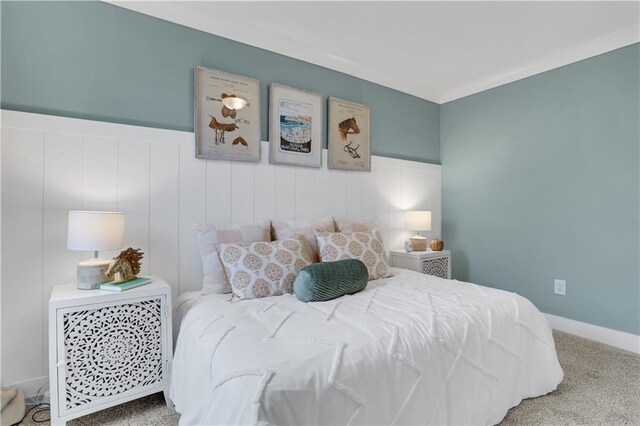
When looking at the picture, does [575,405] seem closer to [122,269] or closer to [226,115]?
[122,269]

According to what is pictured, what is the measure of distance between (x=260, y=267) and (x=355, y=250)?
713mm

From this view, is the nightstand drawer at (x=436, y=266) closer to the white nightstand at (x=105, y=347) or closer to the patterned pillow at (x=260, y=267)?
the patterned pillow at (x=260, y=267)

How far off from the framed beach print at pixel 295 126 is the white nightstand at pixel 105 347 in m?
1.42

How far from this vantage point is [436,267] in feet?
10.5

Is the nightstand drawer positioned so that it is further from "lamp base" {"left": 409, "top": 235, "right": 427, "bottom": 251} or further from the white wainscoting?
the white wainscoting

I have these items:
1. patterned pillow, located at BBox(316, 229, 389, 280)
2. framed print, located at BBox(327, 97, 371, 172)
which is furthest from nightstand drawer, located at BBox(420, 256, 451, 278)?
framed print, located at BBox(327, 97, 371, 172)

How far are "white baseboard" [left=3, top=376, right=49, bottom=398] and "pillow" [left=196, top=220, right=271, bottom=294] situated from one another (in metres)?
0.96

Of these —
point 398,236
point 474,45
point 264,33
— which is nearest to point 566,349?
point 398,236

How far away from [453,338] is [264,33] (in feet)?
8.21

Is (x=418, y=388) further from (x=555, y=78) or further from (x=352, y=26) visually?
(x=555, y=78)

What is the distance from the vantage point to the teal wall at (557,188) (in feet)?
8.27

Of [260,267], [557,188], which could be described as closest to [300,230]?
[260,267]

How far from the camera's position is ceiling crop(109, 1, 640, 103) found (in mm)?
2223

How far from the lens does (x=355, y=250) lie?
2270 mm
